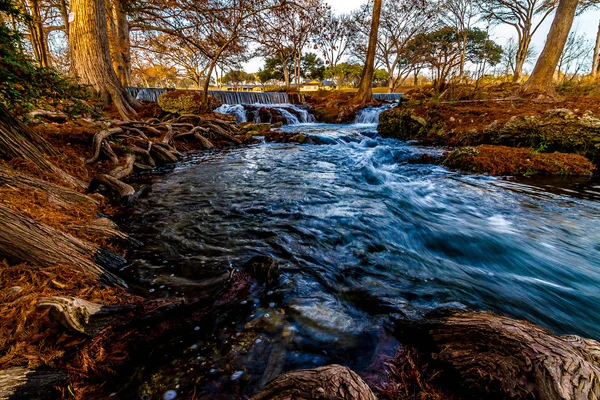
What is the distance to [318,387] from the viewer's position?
3.43 feet

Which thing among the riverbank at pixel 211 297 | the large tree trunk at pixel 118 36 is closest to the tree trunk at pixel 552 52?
the riverbank at pixel 211 297

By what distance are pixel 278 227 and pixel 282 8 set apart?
30.3 feet

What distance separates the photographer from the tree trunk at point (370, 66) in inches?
632

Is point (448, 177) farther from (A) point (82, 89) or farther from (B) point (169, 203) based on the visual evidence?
(A) point (82, 89)

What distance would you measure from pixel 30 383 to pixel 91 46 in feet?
32.5

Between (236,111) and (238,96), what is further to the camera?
(238,96)

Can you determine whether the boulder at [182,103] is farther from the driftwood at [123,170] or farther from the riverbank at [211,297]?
the riverbank at [211,297]

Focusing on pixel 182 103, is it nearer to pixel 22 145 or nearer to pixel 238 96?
pixel 238 96

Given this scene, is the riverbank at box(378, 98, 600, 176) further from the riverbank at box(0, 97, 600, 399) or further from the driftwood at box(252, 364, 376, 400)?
the driftwood at box(252, 364, 376, 400)

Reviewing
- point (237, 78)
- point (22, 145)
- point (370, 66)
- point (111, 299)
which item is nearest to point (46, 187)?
point (22, 145)

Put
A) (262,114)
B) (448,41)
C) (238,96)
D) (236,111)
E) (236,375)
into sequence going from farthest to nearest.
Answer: (448,41), (238,96), (262,114), (236,111), (236,375)

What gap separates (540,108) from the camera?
328 inches

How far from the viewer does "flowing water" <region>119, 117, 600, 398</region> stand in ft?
5.90

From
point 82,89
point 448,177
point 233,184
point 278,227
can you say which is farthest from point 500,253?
point 82,89
